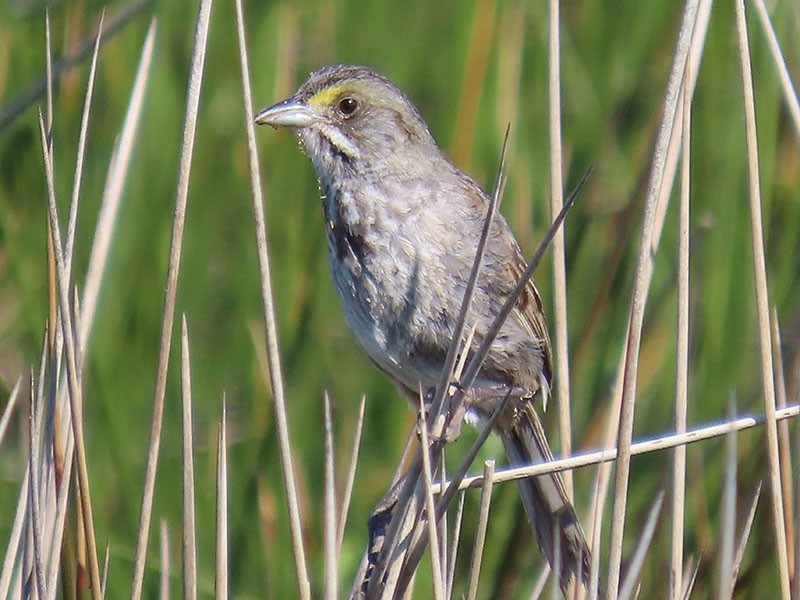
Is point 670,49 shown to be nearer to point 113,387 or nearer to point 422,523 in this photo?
point 113,387

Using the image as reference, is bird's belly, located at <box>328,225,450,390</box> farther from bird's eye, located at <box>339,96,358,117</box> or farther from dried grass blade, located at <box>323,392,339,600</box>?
dried grass blade, located at <box>323,392,339,600</box>

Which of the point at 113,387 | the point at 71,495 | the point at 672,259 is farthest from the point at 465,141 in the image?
the point at 71,495

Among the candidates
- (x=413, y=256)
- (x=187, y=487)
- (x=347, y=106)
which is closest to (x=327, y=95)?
(x=347, y=106)

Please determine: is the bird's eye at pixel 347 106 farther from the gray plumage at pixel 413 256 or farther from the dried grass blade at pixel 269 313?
the dried grass blade at pixel 269 313

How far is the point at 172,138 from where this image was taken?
4.48 meters

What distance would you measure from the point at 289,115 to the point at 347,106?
0.81 ft

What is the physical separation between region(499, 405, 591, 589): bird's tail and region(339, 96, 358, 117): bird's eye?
0.93 m

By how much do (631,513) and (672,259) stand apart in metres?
0.82

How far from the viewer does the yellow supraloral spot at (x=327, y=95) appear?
11.4 feet

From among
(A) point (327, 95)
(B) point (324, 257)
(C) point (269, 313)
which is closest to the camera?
(C) point (269, 313)

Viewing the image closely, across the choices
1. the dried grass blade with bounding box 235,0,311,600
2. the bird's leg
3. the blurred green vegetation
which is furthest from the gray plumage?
the dried grass blade with bounding box 235,0,311,600

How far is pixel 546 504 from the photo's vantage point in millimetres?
3352

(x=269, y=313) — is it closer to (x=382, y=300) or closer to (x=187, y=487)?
(x=187, y=487)

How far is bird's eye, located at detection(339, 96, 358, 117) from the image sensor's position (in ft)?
11.6
